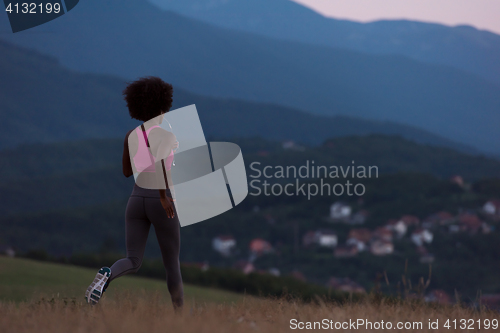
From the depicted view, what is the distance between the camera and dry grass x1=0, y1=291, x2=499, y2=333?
3.22 metres

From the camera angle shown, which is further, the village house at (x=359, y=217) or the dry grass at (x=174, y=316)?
the village house at (x=359, y=217)

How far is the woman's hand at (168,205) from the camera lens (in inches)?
154

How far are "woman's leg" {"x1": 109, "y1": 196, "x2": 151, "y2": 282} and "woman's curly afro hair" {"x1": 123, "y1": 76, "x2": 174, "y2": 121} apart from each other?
0.68 metres

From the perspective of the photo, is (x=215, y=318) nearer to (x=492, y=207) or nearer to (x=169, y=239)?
(x=169, y=239)

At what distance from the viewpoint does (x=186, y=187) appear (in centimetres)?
410

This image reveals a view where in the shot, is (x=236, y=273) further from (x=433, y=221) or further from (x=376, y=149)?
(x=376, y=149)

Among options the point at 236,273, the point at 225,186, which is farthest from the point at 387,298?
the point at 236,273

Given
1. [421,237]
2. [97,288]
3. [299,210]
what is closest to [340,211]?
[299,210]

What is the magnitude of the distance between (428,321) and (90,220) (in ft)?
424

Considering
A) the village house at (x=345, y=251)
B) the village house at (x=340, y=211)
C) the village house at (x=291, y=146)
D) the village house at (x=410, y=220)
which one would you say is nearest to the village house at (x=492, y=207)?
the village house at (x=410, y=220)

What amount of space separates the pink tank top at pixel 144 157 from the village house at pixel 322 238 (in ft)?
355

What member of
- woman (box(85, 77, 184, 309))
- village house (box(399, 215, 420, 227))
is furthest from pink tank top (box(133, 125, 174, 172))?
village house (box(399, 215, 420, 227))

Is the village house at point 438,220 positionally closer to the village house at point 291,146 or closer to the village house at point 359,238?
the village house at point 359,238

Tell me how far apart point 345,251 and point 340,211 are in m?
24.7
